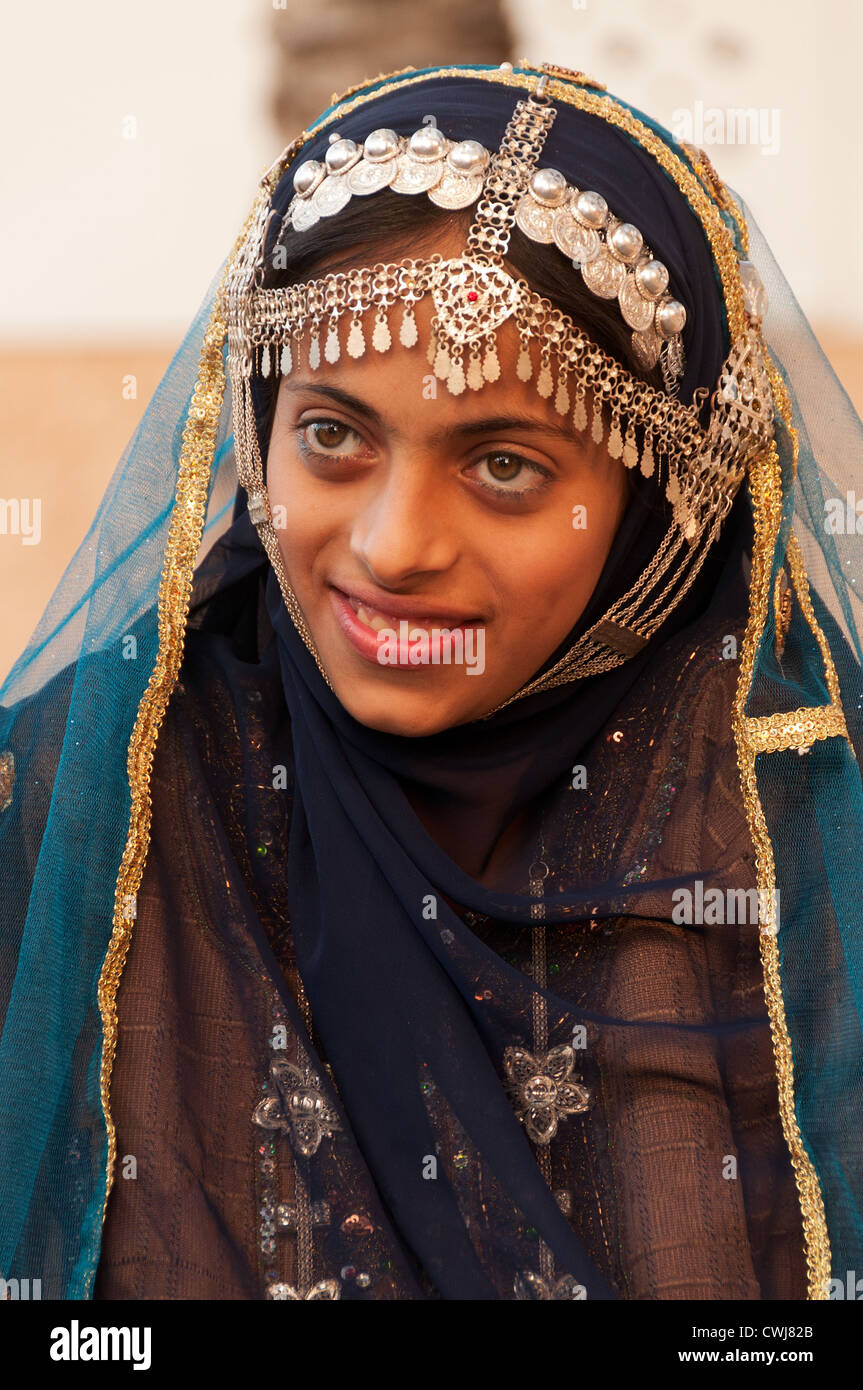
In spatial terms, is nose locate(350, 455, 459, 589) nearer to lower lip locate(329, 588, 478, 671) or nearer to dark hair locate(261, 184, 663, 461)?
lower lip locate(329, 588, 478, 671)

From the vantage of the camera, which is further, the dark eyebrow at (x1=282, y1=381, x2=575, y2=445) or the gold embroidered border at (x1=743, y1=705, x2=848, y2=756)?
the gold embroidered border at (x1=743, y1=705, x2=848, y2=756)

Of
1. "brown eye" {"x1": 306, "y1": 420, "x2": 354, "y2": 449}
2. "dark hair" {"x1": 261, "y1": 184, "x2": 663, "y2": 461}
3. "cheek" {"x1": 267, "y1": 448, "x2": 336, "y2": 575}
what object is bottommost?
"cheek" {"x1": 267, "y1": 448, "x2": 336, "y2": 575}

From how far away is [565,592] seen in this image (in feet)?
3.69

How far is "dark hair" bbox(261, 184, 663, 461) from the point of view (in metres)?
1.06

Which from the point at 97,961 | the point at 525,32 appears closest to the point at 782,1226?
the point at 97,961

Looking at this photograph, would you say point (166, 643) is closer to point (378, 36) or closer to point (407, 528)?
point (407, 528)

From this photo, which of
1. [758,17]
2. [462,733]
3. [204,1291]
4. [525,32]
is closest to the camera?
[204,1291]

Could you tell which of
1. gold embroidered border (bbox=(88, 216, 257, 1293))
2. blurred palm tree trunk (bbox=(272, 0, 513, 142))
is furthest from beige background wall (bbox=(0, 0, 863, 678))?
gold embroidered border (bbox=(88, 216, 257, 1293))

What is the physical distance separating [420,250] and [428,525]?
21 centimetres

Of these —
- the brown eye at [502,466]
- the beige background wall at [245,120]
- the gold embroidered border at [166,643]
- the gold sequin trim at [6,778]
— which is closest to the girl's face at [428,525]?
the brown eye at [502,466]

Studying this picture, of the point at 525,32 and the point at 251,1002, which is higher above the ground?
the point at 525,32

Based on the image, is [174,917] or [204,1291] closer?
[204,1291]
